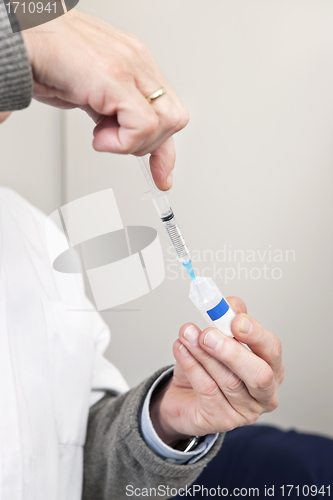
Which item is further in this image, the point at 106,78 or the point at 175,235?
the point at 175,235

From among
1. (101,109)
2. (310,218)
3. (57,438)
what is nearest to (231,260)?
(310,218)

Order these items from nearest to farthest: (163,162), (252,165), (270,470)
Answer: (163,162)
(270,470)
(252,165)

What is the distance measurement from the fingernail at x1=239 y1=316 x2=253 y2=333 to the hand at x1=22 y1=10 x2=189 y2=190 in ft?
0.64

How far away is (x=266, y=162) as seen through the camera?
114 cm

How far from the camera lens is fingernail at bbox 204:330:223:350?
0.38 metres

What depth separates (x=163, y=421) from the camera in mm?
531

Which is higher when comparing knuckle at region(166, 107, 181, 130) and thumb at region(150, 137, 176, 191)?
knuckle at region(166, 107, 181, 130)

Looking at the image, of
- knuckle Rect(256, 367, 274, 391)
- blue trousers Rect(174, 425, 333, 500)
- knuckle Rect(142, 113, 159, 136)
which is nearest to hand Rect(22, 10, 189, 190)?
knuckle Rect(142, 113, 159, 136)

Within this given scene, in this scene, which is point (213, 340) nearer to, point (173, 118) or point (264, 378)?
point (264, 378)

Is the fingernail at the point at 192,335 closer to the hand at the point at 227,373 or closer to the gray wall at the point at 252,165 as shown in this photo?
the hand at the point at 227,373

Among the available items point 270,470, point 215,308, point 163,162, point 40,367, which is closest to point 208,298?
point 215,308

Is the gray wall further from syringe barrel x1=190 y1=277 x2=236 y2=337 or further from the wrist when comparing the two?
syringe barrel x1=190 y1=277 x2=236 y2=337

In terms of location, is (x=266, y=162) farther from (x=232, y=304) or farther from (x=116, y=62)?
(x=116, y=62)

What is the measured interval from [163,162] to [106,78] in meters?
0.11
